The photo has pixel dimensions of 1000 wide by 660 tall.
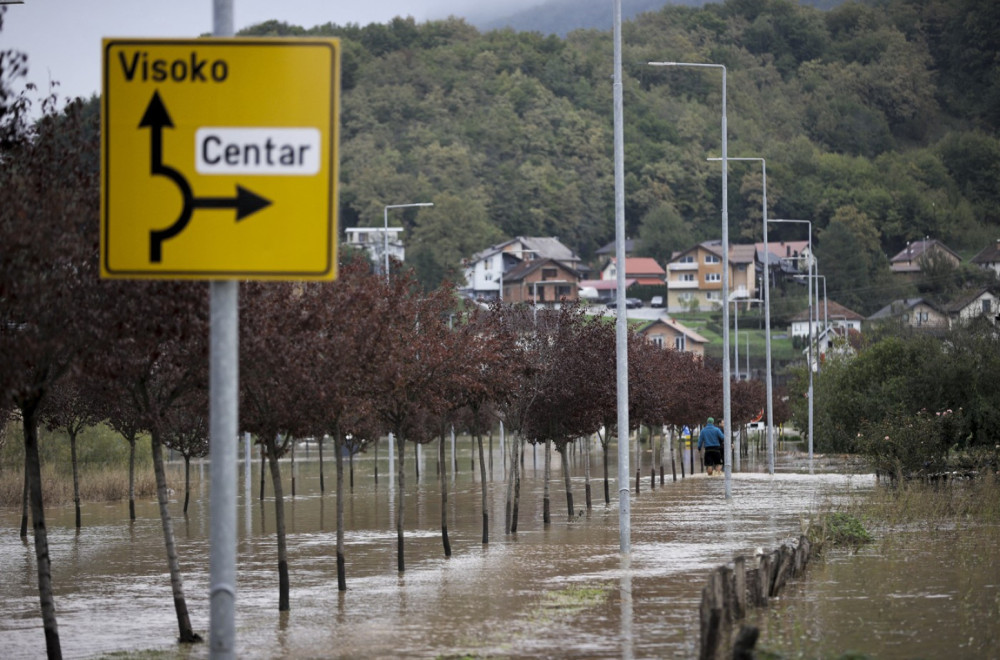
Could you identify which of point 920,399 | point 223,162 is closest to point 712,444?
point 920,399

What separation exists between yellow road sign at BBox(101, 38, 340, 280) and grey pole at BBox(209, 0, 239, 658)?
0.70ft

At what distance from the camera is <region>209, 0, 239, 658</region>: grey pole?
23.5ft

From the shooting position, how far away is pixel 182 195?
739cm

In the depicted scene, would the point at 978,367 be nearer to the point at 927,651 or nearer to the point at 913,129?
the point at 927,651

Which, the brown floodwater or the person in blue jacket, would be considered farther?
the person in blue jacket

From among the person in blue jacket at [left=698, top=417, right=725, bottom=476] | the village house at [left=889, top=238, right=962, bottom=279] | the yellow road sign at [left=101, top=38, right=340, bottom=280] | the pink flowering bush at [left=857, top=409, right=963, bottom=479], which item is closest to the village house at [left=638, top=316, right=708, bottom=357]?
the village house at [left=889, top=238, right=962, bottom=279]

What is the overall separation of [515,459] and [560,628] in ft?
45.3

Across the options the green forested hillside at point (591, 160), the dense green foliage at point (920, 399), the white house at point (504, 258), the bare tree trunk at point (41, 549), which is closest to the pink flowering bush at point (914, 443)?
the dense green foliage at point (920, 399)

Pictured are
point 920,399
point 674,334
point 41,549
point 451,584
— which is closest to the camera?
point 41,549

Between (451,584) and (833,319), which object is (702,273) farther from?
(451,584)

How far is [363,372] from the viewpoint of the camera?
20203mm

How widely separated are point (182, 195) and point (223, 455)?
1299mm

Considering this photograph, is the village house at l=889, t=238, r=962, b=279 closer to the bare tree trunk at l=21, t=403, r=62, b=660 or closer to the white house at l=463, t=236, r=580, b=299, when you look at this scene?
the white house at l=463, t=236, r=580, b=299

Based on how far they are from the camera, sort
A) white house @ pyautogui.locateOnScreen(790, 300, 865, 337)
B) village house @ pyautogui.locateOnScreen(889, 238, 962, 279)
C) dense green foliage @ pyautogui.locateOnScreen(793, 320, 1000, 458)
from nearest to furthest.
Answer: dense green foliage @ pyautogui.locateOnScreen(793, 320, 1000, 458) → white house @ pyautogui.locateOnScreen(790, 300, 865, 337) → village house @ pyautogui.locateOnScreen(889, 238, 962, 279)
